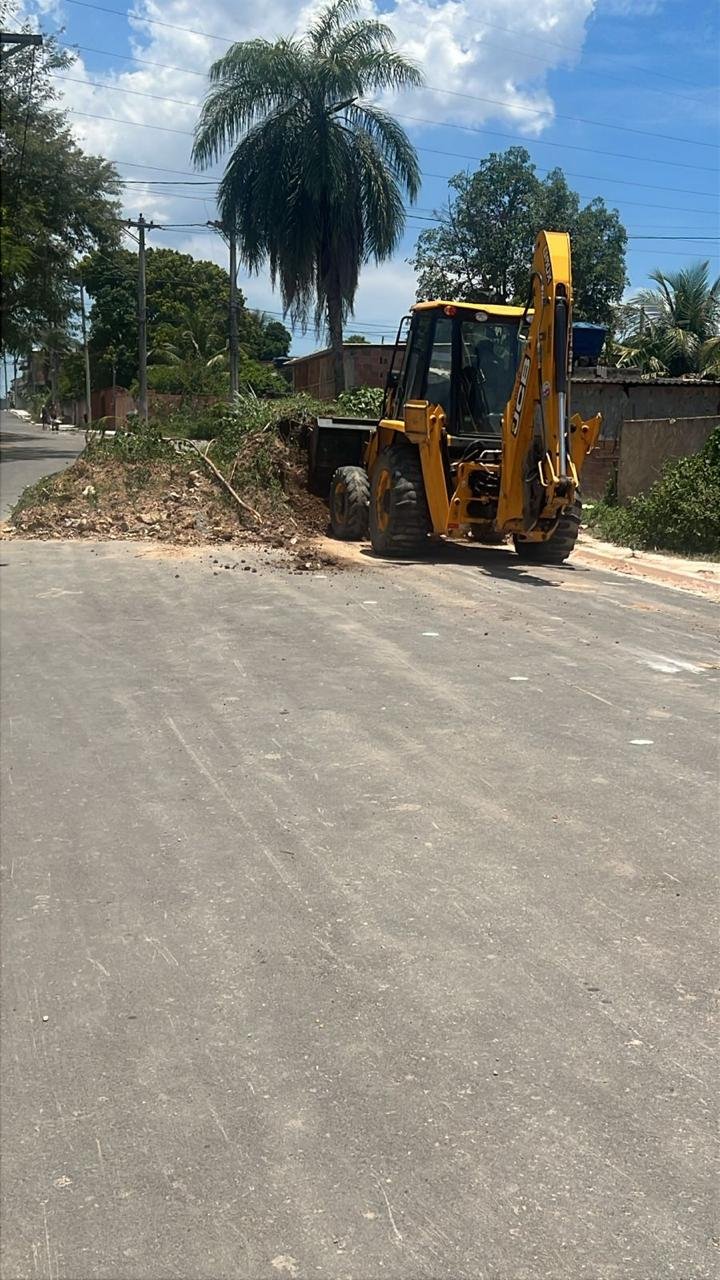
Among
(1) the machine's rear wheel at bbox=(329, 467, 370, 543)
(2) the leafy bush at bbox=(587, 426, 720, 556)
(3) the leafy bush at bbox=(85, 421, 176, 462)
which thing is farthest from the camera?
(3) the leafy bush at bbox=(85, 421, 176, 462)

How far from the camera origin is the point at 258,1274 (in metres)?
2.71

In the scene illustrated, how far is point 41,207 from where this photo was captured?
133 feet

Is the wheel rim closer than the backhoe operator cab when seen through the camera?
No

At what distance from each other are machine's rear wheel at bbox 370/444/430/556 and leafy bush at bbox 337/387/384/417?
758cm

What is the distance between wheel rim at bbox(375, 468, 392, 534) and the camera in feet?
46.0

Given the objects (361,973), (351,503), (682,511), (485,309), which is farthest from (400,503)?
(361,973)

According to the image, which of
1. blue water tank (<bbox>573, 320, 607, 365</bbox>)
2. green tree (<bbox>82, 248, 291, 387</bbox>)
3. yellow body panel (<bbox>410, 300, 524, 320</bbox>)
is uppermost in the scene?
green tree (<bbox>82, 248, 291, 387</bbox>)

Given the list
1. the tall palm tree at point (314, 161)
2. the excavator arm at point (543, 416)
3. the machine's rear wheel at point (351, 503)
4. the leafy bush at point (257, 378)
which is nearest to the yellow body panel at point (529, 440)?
the excavator arm at point (543, 416)

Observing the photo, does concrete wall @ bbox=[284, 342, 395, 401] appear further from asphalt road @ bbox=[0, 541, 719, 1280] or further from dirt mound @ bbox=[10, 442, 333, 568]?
asphalt road @ bbox=[0, 541, 719, 1280]

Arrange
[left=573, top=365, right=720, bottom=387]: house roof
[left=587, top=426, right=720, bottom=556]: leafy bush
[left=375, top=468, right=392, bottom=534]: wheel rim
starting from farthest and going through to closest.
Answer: [left=573, top=365, right=720, bottom=387]: house roof < [left=587, top=426, right=720, bottom=556]: leafy bush < [left=375, top=468, right=392, bottom=534]: wheel rim

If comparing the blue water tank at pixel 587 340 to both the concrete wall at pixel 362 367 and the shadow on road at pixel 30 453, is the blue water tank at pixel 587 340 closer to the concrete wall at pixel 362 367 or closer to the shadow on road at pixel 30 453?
the concrete wall at pixel 362 367

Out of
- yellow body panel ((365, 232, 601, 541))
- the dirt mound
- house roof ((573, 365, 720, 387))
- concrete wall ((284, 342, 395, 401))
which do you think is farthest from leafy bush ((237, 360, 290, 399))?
yellow body panel ((365, 232, 601, 541))

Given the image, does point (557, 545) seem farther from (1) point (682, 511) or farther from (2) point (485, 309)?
(1) point (682, 511)

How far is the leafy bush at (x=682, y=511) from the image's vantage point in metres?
15.8
